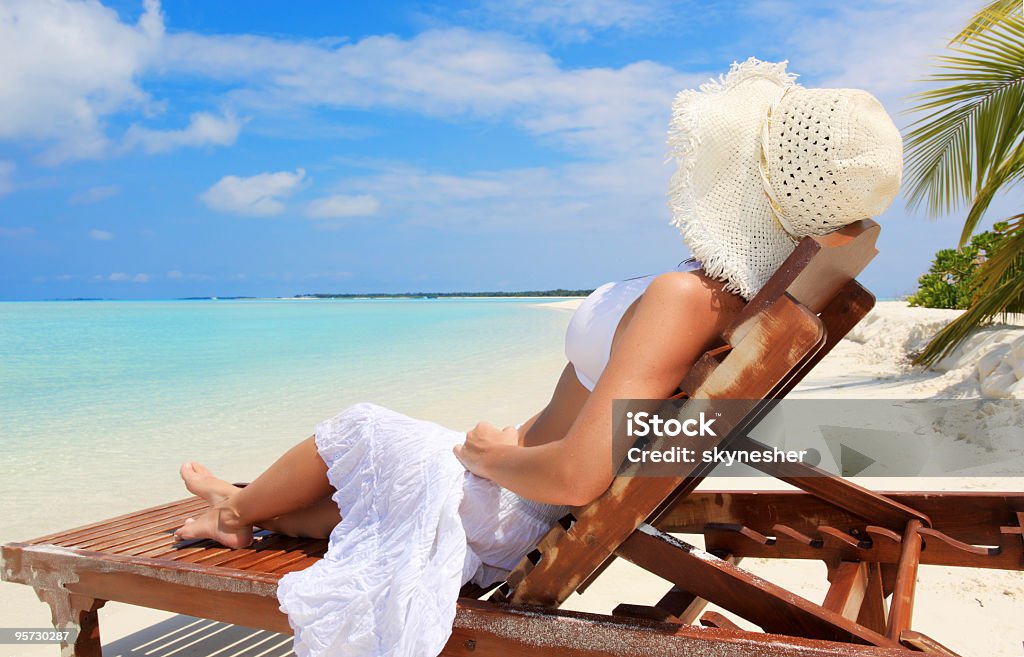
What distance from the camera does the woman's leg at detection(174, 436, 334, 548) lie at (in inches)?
83.7

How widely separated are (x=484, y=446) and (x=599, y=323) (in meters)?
0.40

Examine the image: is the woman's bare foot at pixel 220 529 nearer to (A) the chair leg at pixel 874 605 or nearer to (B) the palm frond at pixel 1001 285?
(A) the chair leg at pixel 874 605

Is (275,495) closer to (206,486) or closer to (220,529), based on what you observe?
(220,529)

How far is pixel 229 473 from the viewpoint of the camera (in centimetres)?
591

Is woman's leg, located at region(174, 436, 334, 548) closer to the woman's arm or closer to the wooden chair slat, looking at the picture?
the woman's arm

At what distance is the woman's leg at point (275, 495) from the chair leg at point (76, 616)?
1.26ft

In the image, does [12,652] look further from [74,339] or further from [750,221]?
[74,339]

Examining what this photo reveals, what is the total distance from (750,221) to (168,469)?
5844 millimetres

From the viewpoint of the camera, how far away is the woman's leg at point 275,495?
6.97 feet

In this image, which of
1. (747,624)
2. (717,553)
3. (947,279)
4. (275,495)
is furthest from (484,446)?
(947,279)

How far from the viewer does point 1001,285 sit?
20.8 feet

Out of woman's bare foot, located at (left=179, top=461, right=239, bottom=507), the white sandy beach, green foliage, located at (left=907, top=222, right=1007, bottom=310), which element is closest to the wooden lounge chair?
woman's bare foot, located at (left=179, top=461, right=239, bottom=507)

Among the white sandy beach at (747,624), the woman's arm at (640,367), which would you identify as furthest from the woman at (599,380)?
the white sandy beach at (747,624)

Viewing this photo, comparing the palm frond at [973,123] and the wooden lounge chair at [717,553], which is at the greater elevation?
the palm frond at [973,123]
